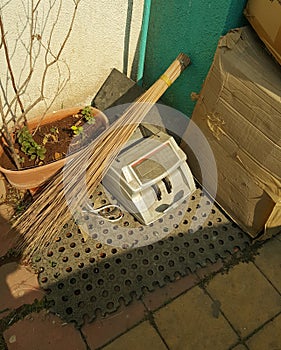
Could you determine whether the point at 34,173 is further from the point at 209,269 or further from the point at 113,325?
the point at 209,269

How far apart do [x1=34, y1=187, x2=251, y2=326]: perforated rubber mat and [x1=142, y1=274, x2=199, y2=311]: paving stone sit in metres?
0.03

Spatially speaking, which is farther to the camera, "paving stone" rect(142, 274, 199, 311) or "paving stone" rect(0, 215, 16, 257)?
"paving stone" rect(0, 215, 16, 257)

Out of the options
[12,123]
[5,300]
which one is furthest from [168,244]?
[12,123]

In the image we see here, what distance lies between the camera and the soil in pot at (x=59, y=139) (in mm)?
2113

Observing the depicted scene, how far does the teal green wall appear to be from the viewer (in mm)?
1855

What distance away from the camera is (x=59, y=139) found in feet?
7.39

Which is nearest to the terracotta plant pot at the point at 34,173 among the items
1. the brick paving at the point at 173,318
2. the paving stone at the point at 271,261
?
the brick paving at the point at 173,318

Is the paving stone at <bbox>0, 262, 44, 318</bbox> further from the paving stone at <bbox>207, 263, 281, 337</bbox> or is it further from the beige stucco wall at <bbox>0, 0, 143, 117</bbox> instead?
the beige stucco wall at <bbox>0, 0, 143, 117</bbox>

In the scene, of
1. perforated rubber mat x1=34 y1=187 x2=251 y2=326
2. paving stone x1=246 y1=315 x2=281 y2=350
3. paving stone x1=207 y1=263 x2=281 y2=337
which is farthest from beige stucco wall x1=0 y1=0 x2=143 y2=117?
paving stone x1=246 y1=315 x2=281 y2=350

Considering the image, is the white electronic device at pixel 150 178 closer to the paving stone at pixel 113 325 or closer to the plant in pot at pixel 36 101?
the plant in pot at pixel 36 101

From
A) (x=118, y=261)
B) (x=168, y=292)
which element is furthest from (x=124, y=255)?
(x=168, y=292)

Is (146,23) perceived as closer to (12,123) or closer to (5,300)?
(12,123)

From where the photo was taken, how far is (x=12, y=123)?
223 cm

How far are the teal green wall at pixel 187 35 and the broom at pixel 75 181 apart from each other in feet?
0.37
